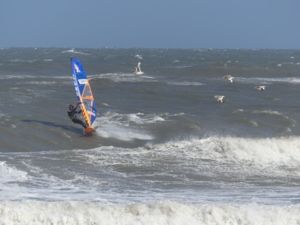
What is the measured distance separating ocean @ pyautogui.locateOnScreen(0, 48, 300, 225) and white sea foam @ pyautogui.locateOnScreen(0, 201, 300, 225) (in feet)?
0.06

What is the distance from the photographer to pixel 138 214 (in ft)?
41.3

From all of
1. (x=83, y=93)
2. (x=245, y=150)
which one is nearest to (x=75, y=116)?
(x=83, y=93)

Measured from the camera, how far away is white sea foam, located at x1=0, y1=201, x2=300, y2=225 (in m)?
12.1

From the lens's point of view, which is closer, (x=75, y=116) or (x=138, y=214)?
(x=138, y=214)

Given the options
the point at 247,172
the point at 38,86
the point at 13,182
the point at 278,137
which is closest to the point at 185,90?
the point at 38,86

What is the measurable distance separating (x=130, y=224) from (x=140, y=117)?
1587 centimetres

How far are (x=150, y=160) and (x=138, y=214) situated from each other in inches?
271

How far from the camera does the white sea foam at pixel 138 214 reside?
12.1m

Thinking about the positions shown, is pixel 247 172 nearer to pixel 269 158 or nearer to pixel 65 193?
pixel 269 158

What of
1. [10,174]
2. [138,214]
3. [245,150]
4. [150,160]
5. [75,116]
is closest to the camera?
[138,214]

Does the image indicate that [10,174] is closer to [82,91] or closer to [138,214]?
[138,214]

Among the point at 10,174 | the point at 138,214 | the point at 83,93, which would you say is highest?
the point at 83,93

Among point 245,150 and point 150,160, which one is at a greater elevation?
point 245,150

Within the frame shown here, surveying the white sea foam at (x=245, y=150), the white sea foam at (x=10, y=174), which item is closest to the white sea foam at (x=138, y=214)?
the white sea foam at (x=10, y=174)
